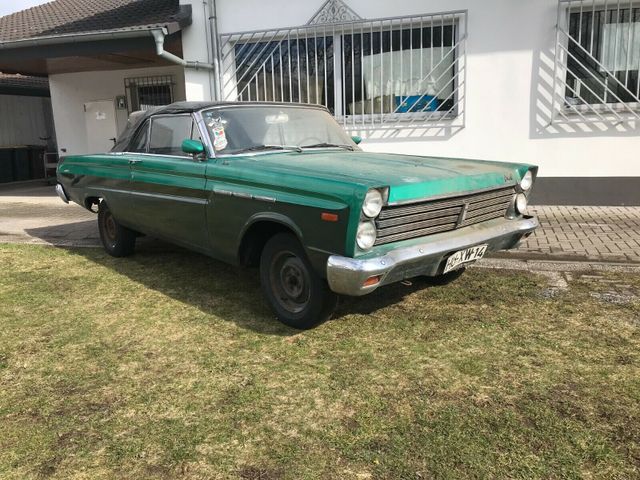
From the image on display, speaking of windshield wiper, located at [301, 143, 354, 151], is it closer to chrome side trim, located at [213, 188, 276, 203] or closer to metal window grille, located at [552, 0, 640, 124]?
chrome side trim, located at [213, 188, 276, 203]

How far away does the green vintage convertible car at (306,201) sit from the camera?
135 inches

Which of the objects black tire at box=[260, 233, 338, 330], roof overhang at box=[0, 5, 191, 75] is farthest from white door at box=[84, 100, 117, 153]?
black tire at box=[260, 233, 338, 330]

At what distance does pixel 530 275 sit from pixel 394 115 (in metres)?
4.59

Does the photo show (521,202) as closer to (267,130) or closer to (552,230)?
(267,130)

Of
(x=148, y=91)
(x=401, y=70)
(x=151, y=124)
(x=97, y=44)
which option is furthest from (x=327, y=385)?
(x=148, y=91)

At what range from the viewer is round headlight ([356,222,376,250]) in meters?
3.37

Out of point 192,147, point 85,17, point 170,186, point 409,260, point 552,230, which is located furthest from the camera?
point 85,17

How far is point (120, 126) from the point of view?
13406 millimetres

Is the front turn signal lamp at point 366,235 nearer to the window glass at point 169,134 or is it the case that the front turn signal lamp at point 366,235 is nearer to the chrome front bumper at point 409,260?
the chrome front bumper at point 409,260

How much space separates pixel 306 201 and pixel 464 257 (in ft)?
3.87

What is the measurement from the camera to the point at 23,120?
55.9 feet

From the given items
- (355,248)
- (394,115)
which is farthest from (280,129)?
(394,115)

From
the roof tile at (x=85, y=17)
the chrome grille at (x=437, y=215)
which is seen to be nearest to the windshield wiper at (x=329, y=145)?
the chrome grille at (x=437, y=215)

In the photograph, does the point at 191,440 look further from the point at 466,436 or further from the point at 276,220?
the point at 276,220
